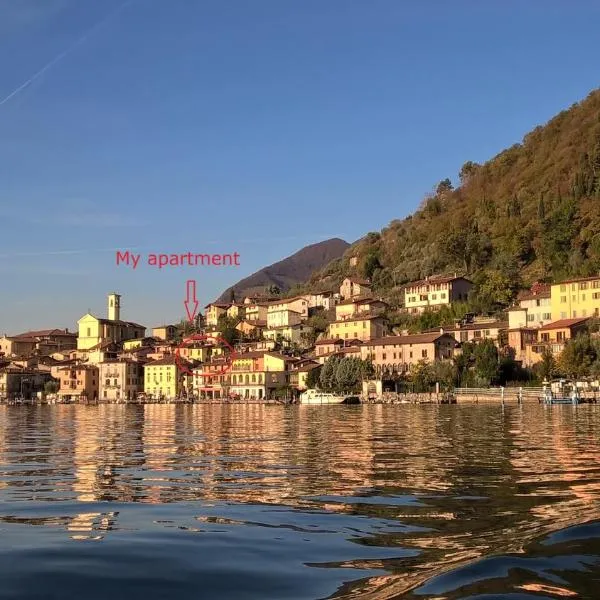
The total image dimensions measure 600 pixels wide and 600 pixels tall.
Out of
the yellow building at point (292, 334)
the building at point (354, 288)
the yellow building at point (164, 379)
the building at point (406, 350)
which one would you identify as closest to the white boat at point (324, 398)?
the building at point (406, 350)

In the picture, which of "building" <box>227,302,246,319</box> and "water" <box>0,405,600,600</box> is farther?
"building" <box>227,302,246,319</box>

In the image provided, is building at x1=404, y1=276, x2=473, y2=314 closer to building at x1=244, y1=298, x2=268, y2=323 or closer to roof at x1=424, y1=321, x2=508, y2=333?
roof at x1=424, y1=321, x2=508, y2=333

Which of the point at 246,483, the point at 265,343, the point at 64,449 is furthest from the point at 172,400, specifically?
the point at 246,483

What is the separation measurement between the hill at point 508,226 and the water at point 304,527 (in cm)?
8260

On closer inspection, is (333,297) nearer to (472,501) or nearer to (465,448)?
(465,448)

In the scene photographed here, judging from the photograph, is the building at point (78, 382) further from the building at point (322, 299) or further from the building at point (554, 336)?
the building at point (554, 336)

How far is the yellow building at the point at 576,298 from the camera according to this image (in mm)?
83688

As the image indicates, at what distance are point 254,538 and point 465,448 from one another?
14005 mm

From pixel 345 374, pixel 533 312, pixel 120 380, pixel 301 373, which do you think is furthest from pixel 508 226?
pixel 120 380

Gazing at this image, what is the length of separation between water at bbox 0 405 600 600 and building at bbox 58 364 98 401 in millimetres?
114308

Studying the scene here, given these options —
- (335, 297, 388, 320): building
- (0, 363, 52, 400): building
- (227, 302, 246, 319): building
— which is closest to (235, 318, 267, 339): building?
(227, 302, 246, 319): building

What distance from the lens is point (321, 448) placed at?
74.0ft

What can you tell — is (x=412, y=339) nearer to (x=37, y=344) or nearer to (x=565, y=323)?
(x=565, y=323)

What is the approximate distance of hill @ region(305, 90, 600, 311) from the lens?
338ft
